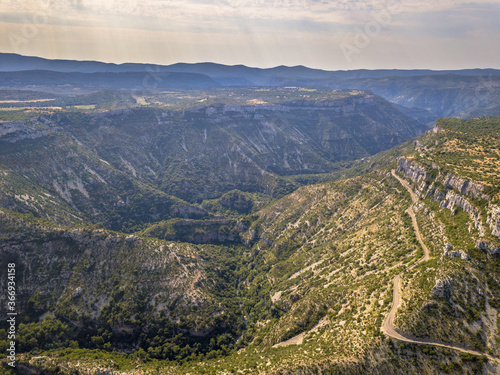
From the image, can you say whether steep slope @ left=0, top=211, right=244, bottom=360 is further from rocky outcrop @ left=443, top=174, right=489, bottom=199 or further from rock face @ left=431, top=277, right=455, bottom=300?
rocky outcrop @ left=443, top=174, right=489, bottom=199

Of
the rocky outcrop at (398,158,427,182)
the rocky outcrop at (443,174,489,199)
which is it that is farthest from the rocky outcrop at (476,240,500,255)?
the rocky outcrop at (398,158,427,182)

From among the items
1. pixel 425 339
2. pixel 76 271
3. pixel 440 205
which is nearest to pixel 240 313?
pixel 76 271

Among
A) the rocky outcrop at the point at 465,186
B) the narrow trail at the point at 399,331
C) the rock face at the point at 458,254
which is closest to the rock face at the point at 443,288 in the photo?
the rock face at the point at 458,254

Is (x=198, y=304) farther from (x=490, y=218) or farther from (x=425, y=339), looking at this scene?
(x=490, y=218)

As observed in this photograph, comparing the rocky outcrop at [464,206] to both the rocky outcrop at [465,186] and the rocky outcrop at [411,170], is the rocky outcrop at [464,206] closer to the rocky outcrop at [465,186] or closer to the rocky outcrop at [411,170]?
the rocky outcrop at [465,186]

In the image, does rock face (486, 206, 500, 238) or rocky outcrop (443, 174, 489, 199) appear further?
rocky outcrop (443, 174, 489, 199)

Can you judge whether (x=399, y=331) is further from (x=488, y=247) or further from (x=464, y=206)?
(x=464, y=206)
